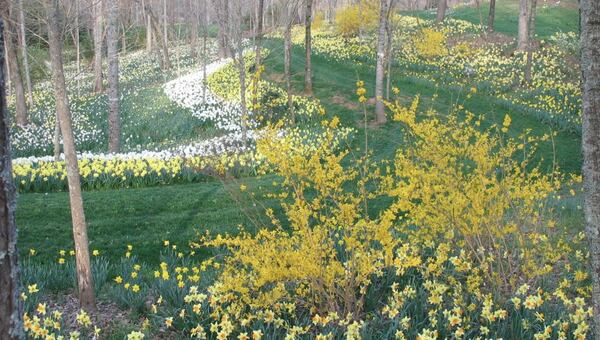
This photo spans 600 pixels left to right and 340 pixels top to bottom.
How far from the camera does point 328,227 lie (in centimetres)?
725

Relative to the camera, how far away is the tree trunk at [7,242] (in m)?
2.20

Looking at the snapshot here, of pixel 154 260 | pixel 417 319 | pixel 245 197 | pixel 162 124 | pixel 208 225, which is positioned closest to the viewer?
pixel 417 319

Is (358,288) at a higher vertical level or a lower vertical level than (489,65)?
higher

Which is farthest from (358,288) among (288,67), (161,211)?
(288,67)

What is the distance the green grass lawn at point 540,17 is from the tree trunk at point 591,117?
1013 inches

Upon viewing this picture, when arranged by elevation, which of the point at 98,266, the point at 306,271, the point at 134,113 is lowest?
the point at 134,113

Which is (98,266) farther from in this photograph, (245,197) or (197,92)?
(197,92)

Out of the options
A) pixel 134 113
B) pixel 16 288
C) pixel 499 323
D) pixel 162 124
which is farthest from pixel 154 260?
pixel 134 113

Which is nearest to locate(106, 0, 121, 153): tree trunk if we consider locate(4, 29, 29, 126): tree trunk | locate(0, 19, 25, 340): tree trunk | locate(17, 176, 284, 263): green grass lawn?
locate(17, 176, 284, 263): green grass lawn

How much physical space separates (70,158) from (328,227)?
354 cm

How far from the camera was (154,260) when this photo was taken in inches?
271

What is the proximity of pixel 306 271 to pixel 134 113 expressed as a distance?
1444 centimetres

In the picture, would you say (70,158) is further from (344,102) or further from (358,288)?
(344,102)

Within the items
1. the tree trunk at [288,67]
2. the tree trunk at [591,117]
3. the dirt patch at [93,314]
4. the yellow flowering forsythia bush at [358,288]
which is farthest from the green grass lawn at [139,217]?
the tree trunk at [591,117]
